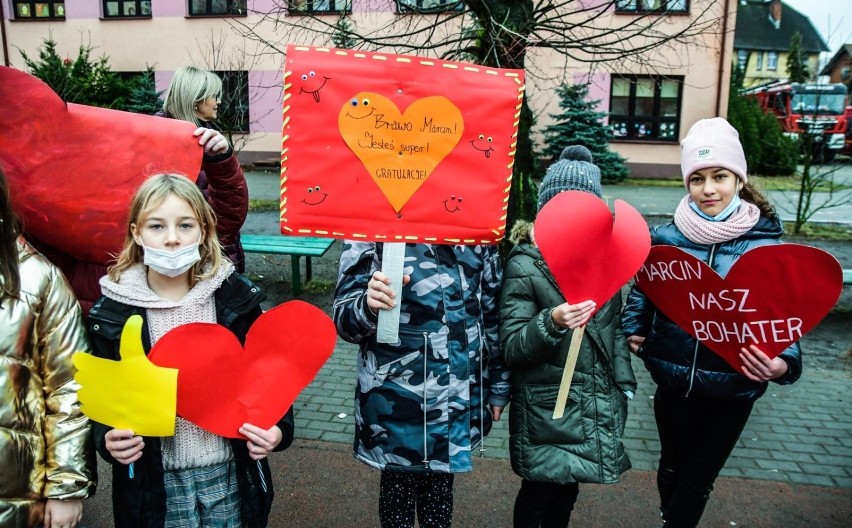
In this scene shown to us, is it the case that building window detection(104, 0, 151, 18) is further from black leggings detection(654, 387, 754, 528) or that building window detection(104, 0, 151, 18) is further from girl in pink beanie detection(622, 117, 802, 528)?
black leggings detection(654, 387, 754, 528)

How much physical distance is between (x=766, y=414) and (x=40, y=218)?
15.8 ft

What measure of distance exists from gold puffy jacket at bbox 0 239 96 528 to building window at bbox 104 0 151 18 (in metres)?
22.5

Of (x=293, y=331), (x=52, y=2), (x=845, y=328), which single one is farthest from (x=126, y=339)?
(x=52, y=2)

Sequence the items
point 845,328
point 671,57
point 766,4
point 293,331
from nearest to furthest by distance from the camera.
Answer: point 293,331 < point 845,328 < point 671,57 < point 766,4

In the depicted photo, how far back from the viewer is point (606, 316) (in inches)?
106

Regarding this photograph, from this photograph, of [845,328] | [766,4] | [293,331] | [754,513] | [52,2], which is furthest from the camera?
[766,4]

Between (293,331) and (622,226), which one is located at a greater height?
(622,226)

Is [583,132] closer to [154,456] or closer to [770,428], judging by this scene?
[770,428]

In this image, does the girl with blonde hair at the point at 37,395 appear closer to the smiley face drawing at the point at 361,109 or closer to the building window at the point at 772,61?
the smiley face drawing at the point at 361,109

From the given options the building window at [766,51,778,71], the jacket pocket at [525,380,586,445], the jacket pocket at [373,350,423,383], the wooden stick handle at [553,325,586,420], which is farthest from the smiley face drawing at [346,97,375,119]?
the building window at [766,51,778,71]

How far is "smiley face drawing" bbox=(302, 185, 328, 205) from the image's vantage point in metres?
2.15

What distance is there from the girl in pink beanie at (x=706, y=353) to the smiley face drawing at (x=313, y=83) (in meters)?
1.57

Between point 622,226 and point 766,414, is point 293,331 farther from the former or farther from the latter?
point 766,414

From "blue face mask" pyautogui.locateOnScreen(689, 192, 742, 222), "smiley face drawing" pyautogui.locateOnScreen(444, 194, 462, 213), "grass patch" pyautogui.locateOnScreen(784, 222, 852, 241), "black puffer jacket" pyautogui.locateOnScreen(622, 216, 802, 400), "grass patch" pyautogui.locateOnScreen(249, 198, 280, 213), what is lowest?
"grass patch" pyautogui.locateOnScreen(249, 198, 280, 213)
